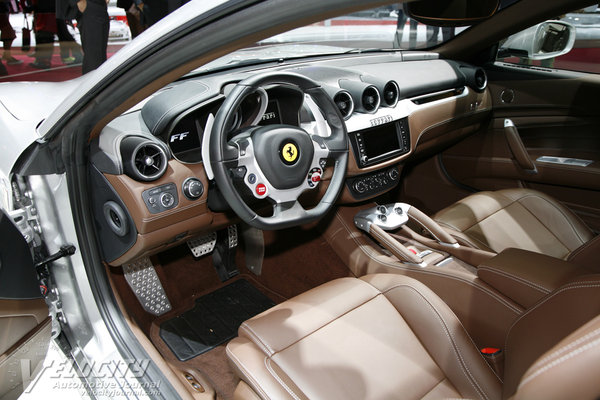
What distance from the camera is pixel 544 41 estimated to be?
2.78m

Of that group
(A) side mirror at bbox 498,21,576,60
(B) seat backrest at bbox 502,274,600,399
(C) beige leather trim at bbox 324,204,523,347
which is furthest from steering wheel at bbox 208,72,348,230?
(A) side mirror at bbox 498,21,576,60

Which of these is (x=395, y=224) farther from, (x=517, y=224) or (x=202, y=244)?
(x=202, y=244)

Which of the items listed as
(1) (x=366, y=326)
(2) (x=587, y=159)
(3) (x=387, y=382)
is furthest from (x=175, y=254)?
(2) (x=587, y=159)

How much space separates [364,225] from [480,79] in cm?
129

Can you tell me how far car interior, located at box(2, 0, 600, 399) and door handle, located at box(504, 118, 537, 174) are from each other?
0.01 meters

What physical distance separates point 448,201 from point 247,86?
6.32ft

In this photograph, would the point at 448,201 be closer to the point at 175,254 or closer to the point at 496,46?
the point at 496,46

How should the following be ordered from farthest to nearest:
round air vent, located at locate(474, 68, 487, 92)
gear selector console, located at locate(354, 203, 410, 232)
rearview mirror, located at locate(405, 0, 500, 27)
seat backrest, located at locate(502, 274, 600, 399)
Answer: round air vent, located at locate(474, 68, 487, 92), gear selector console, located at locate(354, 203, 410, 232), rearview mirror, located at locate(405, 0, 500, 27), seat backrest, located at locate(502, 274, 600, 399)

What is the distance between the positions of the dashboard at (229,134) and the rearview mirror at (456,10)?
18.9 inches

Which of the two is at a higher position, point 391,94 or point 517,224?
point 391,94

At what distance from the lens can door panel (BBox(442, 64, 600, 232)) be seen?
8.34ft

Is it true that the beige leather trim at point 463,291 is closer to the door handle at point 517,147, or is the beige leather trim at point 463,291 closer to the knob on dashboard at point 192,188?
the knob on dashboard at point 192,188

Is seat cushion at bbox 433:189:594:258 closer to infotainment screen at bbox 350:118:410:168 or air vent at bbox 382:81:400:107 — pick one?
infotainment screen at bbox 350:118:410:168

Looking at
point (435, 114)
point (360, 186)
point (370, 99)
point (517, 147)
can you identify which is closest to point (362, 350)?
point (360, 186)
